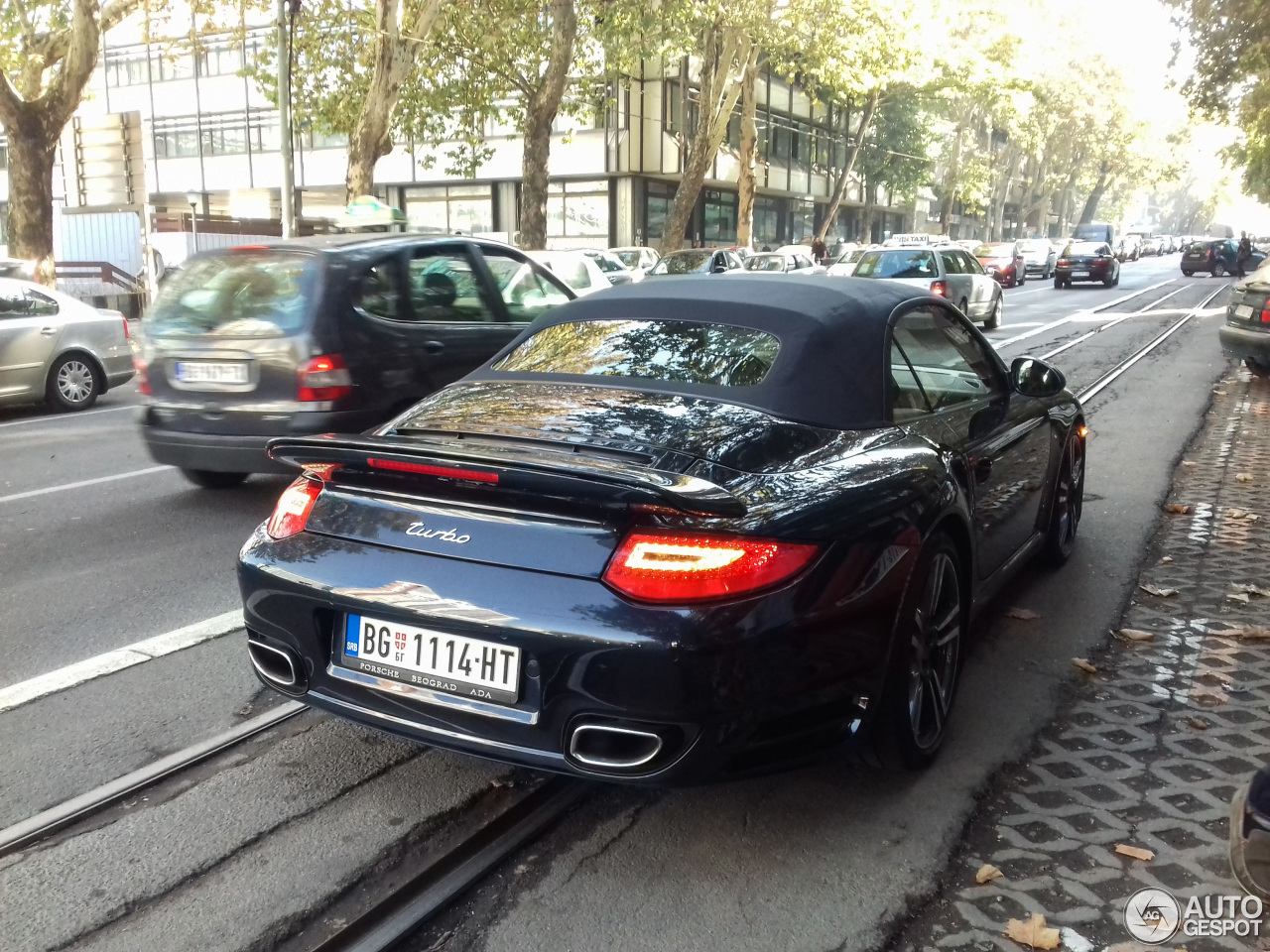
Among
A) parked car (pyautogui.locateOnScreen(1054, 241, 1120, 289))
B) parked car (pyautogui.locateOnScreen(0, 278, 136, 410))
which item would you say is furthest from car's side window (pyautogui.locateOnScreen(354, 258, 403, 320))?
parked car (pyautogui.locateOnScreen(1054, 241, 1120, 289))

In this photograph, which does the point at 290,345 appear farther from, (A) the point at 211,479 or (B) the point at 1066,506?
(B) the point at 1066,506

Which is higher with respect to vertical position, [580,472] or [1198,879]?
[580,472]

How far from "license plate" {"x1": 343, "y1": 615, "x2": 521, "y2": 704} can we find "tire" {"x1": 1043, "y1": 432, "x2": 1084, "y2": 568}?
346 cm

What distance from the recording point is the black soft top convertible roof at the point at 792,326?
366 centimetres

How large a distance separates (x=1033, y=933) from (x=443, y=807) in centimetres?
160

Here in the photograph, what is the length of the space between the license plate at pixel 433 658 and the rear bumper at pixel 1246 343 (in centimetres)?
1202

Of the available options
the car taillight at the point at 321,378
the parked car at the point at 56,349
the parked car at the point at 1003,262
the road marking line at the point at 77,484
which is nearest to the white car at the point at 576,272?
the parked car at the point at 56,349

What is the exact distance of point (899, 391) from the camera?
393cm

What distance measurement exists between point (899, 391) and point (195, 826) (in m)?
2.56

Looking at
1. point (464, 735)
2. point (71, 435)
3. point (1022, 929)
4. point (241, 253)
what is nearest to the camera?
point (1022, 929)

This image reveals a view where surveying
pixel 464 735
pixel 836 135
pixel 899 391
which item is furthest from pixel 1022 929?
pixel 836 135

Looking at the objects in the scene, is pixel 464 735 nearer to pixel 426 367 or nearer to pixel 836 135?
pixel 426 367
